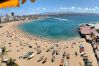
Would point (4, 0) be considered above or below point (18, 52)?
above

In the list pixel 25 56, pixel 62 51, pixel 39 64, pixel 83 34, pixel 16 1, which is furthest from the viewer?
pixel 83 34

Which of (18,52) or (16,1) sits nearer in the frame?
(16,1)

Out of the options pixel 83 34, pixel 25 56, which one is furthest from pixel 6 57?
pixel 83 34

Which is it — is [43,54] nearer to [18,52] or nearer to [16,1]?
[18,52]

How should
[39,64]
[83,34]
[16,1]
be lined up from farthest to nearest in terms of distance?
1. [83,34]
2. [39,64]
3. [16,1]

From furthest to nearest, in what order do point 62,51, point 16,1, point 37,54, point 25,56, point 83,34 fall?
point 83,34 < point 62,51 < point 37,54 < point 25,56 < point 16,1

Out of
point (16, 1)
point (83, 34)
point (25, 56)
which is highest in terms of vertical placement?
point (16, 1)

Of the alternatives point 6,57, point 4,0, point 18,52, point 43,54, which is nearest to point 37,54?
point 43,54

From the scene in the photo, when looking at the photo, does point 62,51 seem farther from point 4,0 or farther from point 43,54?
point 4,0

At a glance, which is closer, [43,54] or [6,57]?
[6,57]
